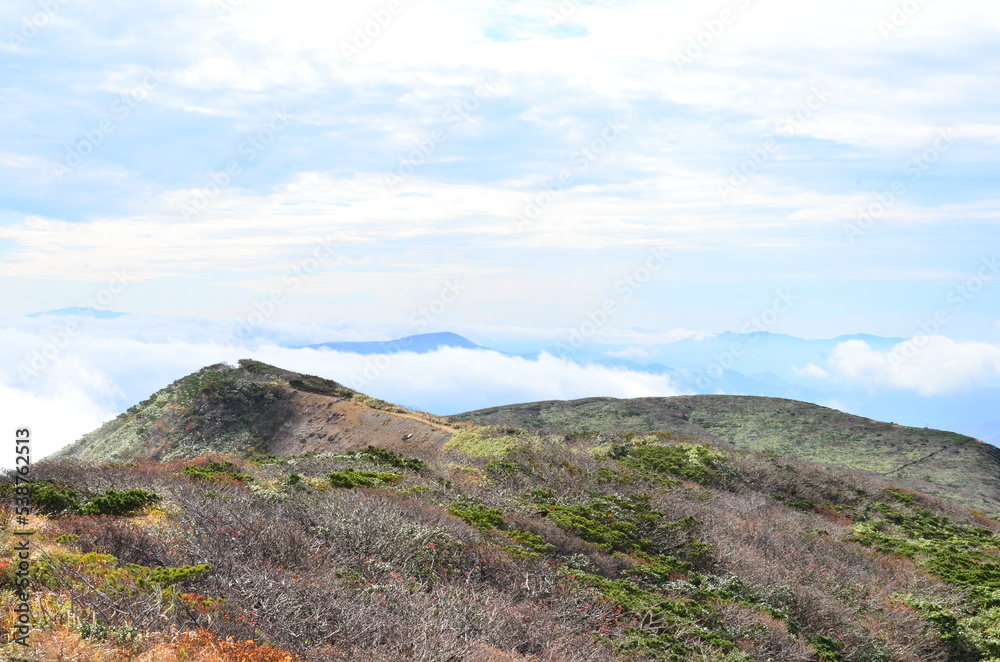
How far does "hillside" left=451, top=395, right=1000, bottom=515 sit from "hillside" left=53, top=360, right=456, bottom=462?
9.96m

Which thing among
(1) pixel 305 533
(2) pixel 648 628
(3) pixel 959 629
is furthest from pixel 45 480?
(3) pixel 959 629

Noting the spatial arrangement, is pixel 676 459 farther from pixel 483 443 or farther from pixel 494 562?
pixel 494 562

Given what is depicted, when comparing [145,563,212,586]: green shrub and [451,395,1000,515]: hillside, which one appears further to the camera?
[451,395,1000,515]: hillside

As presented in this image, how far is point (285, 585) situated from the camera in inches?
265

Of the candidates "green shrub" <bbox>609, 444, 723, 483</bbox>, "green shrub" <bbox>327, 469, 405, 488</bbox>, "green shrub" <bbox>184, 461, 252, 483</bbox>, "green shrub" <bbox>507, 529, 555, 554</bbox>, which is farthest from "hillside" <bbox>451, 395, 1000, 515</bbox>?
"green shrub" <bbox>507, 529, 555, 554</bbox>

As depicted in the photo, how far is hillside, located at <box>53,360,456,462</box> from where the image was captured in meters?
27.0

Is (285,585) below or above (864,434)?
below

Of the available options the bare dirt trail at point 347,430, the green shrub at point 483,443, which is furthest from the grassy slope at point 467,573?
the bare dirt trail at point 347,430

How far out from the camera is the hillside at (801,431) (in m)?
38.9

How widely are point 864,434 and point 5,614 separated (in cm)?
4881

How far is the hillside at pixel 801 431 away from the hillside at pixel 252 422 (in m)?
9.96

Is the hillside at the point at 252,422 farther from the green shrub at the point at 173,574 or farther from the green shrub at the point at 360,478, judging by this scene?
the green shrub at the point at 173,574

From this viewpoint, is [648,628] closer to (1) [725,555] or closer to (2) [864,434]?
(1) [725,555]

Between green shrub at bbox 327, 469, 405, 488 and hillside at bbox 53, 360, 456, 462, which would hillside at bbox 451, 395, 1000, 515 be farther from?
green shrub at bbox 327, 469, 405, 488
